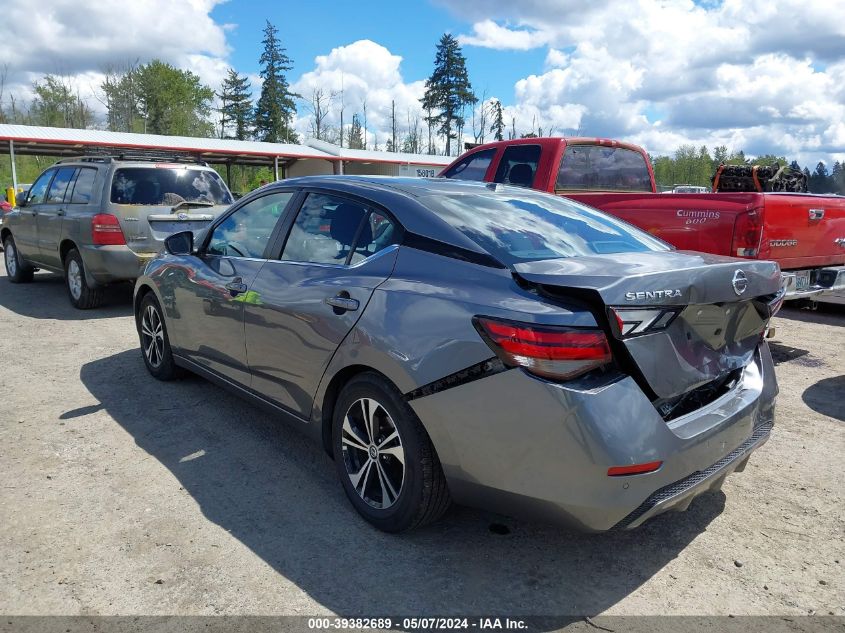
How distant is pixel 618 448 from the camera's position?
2.24 m

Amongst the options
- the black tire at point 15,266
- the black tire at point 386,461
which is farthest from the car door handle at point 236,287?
the black tire at point 15,266

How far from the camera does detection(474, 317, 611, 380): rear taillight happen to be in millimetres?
2287

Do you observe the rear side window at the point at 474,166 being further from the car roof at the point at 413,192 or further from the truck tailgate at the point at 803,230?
the car roof at the point at 413,192

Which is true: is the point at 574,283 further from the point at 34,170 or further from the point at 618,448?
the point at 34,170

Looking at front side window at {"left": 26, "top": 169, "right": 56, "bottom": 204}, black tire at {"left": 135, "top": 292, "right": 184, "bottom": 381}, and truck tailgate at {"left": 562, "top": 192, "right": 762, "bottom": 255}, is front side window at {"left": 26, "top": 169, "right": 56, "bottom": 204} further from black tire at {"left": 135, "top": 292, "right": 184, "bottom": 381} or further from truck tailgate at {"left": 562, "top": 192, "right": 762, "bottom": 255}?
truck tailgate at {"left": 562, "top": 192, "right": 762, "bottom": 255}

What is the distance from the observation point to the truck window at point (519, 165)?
7.00 m

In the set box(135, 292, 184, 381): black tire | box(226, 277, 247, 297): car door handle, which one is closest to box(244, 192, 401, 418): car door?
box(226, 277, 247, 297): car door handle

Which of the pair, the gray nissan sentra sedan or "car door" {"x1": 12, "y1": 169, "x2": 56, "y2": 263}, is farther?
"car door" {"x1": 12, "y1": 169, "x2": 56, "y2": 263}

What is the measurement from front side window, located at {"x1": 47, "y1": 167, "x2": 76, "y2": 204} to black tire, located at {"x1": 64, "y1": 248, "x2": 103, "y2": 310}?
871 millimetres

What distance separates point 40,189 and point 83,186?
5.47 feet

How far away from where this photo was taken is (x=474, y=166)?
25.1 feet

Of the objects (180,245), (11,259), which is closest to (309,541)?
(180,245)

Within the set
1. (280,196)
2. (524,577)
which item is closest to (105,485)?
(280,196)

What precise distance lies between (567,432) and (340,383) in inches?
52.1
